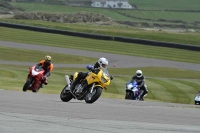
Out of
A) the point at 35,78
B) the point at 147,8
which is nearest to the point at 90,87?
the point at 35,78

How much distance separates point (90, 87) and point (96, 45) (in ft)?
118

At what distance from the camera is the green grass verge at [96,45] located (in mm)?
48375

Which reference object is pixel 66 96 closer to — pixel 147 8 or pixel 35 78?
pixel 35 78

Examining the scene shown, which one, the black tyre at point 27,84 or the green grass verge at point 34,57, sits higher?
the black tyre at point 27,84

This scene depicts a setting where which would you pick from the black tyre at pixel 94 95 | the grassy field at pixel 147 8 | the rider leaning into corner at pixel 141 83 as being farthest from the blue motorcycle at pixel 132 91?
the grassy field at pixel 147 8

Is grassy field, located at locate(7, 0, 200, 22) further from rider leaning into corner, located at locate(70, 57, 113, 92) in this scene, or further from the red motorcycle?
rider leaning into corner, located at locate(70, 57, 113, 92)

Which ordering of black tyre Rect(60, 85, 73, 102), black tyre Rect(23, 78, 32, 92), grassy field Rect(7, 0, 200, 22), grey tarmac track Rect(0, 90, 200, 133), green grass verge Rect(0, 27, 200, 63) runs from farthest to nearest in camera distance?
grassy field Rect(7, 0, 200, 22) → green grass verge Rect(0, 27, 200, 63) → black tyre Rect(23, 78, 32, 92) → black tyre Rect(60, 85, 73, 102) → grey tarmac track Rect(0, 90, 200, 133)

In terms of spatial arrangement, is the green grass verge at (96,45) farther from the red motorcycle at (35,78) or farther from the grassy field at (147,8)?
the grassy field at (147,8)

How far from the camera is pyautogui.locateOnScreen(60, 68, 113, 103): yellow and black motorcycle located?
15.2m

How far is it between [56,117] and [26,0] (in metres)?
97.6

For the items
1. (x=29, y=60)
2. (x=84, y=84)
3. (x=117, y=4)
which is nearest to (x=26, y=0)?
(x=117, y=4)

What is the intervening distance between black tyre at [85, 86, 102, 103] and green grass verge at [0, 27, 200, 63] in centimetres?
3159

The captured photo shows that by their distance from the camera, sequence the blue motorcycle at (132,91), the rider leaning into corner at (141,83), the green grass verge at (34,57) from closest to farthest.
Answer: the blue motorcycle at (132,91) → the rider leaning into corner at (141,83) → the green grass verge at (34,57)

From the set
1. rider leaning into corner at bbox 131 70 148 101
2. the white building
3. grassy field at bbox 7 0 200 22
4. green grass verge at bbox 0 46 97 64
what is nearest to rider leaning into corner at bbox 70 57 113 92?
rider leaning into corner at bbox 131 70 148 101
